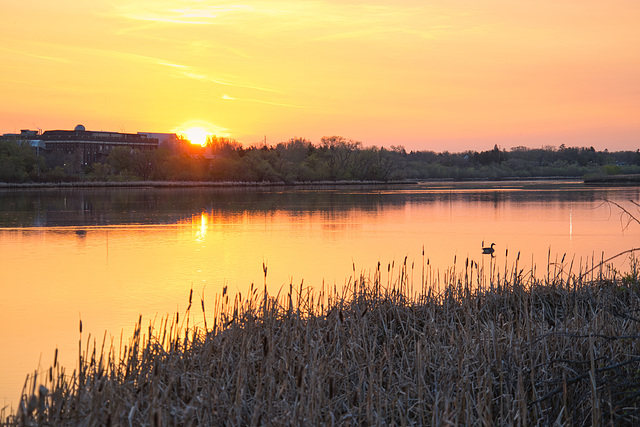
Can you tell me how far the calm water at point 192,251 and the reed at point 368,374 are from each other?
113 cm

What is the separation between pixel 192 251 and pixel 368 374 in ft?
55.7

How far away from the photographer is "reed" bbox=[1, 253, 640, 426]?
6027 millimetres

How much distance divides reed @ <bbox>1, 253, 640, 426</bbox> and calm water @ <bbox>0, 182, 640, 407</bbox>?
3.71 ft

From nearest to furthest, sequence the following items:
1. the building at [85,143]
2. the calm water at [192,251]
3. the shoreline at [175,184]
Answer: the calm water at [192,251] < the shoreline at [175,184] < the building at [85,143]

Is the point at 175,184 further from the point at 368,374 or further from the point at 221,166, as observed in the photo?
the point at 368,374

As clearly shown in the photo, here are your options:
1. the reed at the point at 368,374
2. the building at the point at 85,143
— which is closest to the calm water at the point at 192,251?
the reed at the point at 368,374

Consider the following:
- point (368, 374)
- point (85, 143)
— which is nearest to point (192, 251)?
point (368, 374)

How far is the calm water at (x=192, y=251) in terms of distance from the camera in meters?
13.1

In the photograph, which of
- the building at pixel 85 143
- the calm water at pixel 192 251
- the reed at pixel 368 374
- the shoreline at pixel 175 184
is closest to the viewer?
the reed at pixel 368 374

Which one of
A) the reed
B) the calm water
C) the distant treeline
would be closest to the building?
the distant treeline

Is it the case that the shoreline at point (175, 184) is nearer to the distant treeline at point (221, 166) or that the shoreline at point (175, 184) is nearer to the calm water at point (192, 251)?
the distant treeline at point (221, 166)

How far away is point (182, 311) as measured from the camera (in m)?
13.7

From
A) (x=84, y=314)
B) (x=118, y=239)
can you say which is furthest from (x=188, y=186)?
(x=84, y=314)

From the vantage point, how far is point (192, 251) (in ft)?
79.9
